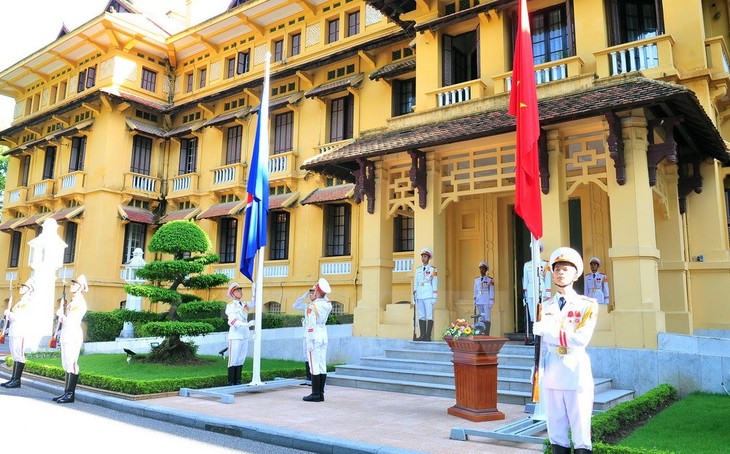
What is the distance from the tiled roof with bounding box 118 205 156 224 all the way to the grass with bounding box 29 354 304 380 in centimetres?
968

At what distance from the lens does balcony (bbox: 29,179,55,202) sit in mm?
27094

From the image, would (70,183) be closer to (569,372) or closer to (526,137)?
(526,137)

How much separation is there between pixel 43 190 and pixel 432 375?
24683mm

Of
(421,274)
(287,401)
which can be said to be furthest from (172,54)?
(287,401)

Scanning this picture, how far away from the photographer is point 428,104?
1479 centimetres

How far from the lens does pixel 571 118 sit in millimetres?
10656

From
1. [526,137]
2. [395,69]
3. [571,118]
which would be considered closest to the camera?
[526,137]

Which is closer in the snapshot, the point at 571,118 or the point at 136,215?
the point at 571,118

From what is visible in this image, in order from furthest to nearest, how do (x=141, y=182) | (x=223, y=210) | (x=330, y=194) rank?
(x=141, y=182), (x=223, y=210), (x=330, y=194)

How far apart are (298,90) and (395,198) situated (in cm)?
1041

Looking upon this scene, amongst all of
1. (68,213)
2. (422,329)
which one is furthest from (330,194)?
(68,213)

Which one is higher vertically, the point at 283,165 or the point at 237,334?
the point at 283,165

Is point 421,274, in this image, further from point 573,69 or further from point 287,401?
point 573,69

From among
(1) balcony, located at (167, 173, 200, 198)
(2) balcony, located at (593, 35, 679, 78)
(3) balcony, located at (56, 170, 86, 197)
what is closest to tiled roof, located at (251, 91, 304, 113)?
(1) balcony, located at (167, 173, 200, 198)
